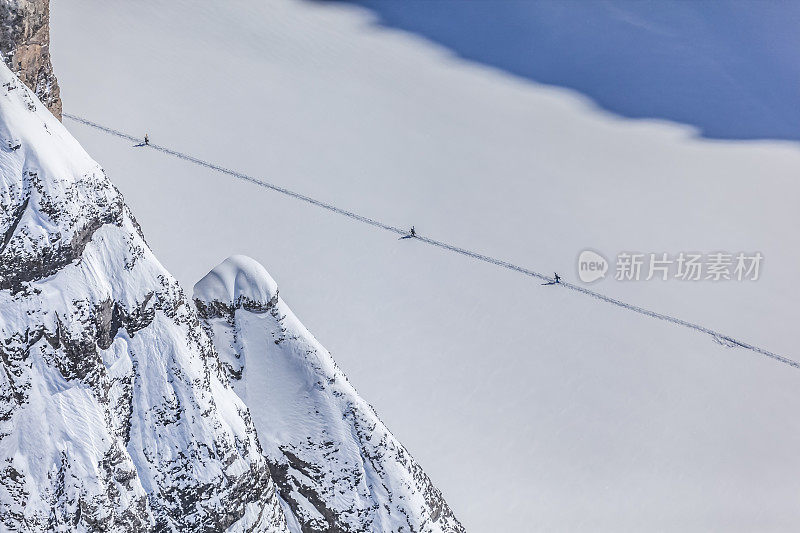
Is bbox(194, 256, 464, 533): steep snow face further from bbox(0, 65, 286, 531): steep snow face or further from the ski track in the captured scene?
the ski track

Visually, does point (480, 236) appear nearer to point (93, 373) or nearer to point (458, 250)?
point (458, 250)

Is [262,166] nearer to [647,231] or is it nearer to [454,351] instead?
[454,351]

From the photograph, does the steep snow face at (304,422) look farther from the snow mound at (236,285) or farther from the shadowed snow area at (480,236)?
the shadowed snow area at (480,236)

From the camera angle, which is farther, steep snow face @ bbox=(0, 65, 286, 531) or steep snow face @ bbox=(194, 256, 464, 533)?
steep snow face @ bbox=(194, 256, 464, 533)

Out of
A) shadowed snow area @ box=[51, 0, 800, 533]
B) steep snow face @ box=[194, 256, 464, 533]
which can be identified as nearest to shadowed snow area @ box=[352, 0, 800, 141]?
shadowed snow area @ box=[51, 0, 800, 533]

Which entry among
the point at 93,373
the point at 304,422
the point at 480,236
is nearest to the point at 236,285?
the point at 304,422

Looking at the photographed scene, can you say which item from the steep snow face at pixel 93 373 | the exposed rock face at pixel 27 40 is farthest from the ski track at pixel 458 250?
the steep snow face at pixel 93 373
